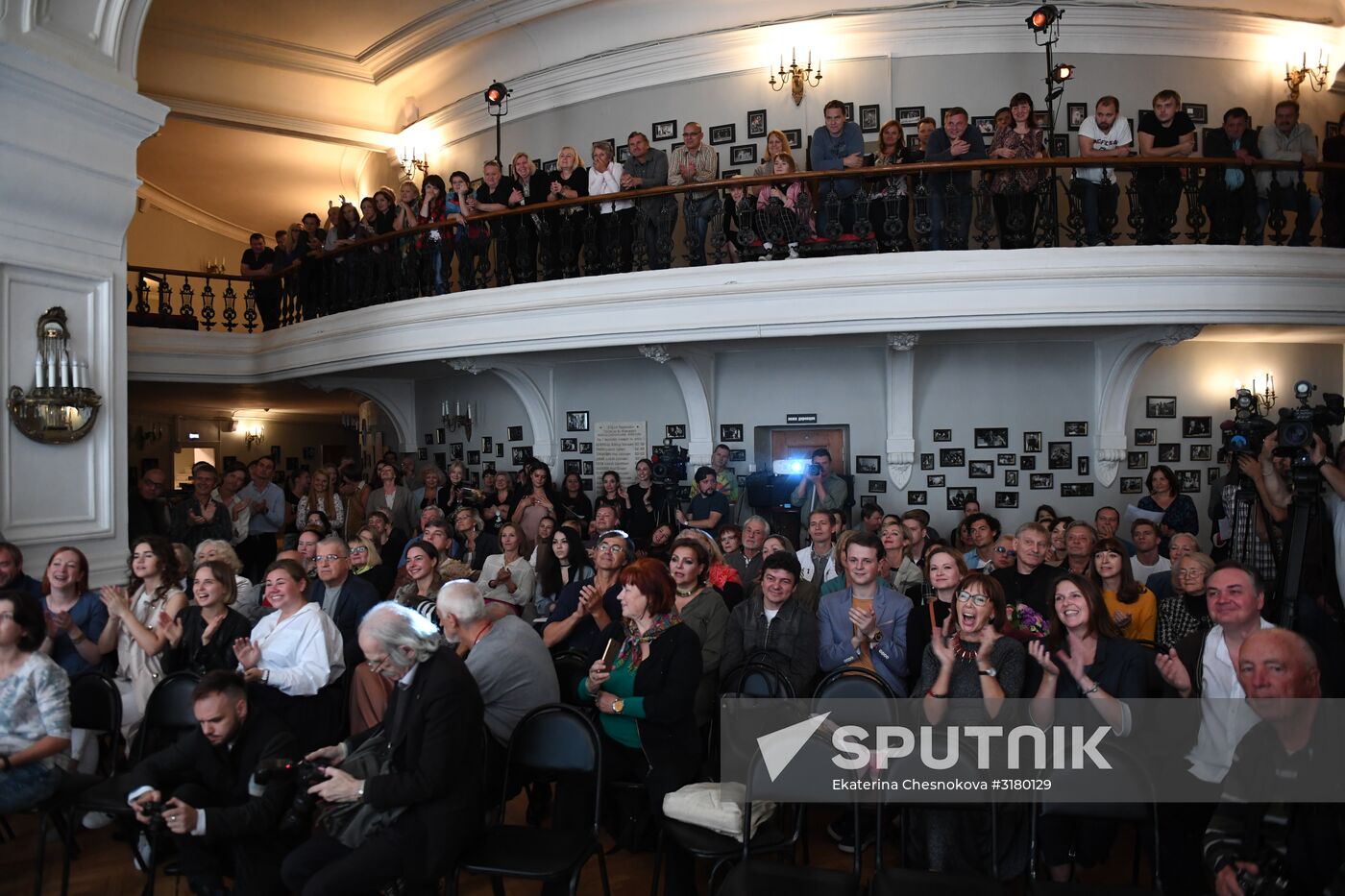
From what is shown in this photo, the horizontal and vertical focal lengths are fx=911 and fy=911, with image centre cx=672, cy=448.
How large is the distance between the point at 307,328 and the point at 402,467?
1.80 metres

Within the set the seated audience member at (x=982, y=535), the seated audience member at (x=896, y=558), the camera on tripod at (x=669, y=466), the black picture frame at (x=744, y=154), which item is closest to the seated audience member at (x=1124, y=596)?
the seated audience member at (x=982, y=535)

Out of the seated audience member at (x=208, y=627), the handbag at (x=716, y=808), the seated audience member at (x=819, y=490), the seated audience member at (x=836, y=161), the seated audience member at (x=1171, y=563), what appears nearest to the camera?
the handbag at (x=716, y=808)

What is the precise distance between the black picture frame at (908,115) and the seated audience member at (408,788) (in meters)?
7.99

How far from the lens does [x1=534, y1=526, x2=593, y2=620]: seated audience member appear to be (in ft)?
18.9

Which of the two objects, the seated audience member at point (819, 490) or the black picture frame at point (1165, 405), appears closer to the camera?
the seated audience member at point (819, 490)

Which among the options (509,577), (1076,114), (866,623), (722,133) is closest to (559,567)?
(509,577)

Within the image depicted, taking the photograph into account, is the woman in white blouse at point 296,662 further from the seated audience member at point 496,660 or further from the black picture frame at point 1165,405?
the black picture frame at point 1165,405

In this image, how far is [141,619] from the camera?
4625 mm

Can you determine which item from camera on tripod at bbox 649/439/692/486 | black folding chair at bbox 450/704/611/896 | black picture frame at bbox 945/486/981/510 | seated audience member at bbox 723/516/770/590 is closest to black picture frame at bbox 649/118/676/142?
camera on tripod at bbox 649/439/692/486

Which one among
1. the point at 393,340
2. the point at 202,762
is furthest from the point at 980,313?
the point at 202,762

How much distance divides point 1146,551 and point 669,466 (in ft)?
14.3

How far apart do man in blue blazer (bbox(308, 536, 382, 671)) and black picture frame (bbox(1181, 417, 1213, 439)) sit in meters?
7.80

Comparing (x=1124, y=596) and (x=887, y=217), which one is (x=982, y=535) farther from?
(x=887, y=217)

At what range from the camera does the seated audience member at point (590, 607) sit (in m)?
4.70
